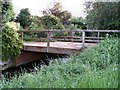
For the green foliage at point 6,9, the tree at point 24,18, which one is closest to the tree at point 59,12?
the tree at point 24,18

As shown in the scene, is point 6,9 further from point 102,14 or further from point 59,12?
point 59,12

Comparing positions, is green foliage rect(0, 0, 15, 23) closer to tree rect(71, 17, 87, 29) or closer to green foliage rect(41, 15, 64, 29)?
green foliage rect(41, 15, 64, 29)

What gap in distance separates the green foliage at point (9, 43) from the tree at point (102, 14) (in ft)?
12.5

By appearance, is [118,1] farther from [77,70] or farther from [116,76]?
[116,76]

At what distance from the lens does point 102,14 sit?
7.18m

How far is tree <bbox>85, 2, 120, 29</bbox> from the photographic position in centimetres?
685

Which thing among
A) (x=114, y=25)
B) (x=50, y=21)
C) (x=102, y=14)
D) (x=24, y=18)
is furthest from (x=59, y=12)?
(x=114, y=25)

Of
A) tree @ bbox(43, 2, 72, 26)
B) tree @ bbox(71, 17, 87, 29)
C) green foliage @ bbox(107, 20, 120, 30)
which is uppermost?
tree @ bbox(43, 2, 72, 26)

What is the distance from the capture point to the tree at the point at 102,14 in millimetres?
6849

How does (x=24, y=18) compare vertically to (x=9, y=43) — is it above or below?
above

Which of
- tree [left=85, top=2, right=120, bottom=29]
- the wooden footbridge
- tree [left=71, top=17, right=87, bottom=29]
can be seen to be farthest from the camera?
tree [left=71, top=17, right=87, bottom=29]

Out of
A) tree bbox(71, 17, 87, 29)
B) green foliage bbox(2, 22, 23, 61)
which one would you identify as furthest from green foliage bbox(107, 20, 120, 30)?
green foliage bbox(2, 22, 23, 61)

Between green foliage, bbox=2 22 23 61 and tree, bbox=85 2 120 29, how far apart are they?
379 cm

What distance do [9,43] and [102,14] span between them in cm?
429
